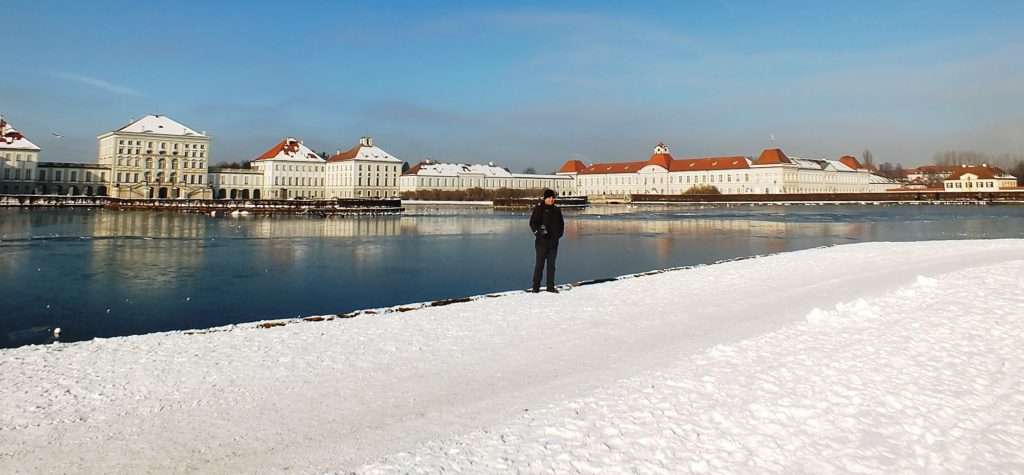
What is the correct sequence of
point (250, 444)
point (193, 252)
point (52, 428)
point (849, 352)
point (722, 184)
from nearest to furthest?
1. point (250, 444)
2. point (52, 428)
3. point (849, 352)
4. point (193, 252)
5. point (722, 184)

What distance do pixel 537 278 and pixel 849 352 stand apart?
178 inches

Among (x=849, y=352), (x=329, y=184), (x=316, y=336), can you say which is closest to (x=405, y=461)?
(x=316, y=336)

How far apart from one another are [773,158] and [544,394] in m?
111

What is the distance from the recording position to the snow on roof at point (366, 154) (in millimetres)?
90125

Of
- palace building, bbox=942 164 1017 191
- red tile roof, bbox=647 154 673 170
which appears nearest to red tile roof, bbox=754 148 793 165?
red tile roof, bbox=647 154 673 170

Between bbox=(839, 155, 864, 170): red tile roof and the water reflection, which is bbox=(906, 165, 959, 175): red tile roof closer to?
bbox=(839, 155, 864, 170): red tile roof

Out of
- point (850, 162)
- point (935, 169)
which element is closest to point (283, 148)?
point (850, 162)

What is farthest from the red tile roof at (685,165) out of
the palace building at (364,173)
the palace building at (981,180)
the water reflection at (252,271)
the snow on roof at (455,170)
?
the water reflection at (252,271)

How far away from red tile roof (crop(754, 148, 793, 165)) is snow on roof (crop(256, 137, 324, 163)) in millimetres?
72250

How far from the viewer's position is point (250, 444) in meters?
3.53

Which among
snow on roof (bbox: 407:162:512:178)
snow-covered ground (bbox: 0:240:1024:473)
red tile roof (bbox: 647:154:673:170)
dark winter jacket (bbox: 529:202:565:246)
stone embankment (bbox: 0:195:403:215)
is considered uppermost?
red tile roof (bbox: 647:154:673:170)

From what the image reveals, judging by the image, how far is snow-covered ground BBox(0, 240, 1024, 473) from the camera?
3398 millimetres

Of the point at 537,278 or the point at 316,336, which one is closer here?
the point at 316,336

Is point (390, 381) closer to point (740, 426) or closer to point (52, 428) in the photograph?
point (52, 428)
